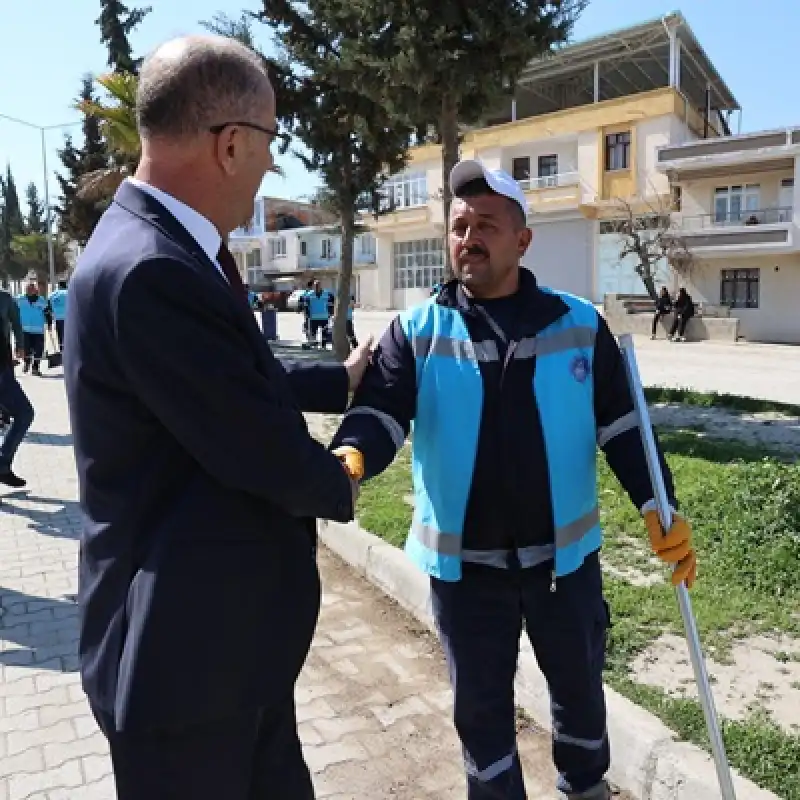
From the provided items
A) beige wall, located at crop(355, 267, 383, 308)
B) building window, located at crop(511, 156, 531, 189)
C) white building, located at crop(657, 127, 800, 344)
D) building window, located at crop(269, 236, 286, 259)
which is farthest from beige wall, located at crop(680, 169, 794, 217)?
building window, located at crop(269, 236, 286, 259)

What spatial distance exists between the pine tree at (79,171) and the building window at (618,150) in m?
20.4

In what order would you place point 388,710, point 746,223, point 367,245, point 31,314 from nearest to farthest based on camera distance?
1. point 388,710
2. point 31,314
3. point 746,223
4. point 367,245

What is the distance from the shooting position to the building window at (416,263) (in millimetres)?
40625

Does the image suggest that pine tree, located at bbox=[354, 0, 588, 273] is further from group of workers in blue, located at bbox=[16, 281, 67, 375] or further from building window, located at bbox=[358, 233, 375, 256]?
building window, located at bbox=[358, 233, 375, 256]

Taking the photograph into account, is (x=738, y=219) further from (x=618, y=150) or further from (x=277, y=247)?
(x=277, y=247)

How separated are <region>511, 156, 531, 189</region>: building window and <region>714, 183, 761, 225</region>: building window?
9472 mm

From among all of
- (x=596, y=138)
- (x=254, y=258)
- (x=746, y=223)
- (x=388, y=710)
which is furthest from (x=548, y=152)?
(x=388, y=710)

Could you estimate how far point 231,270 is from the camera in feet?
5.26

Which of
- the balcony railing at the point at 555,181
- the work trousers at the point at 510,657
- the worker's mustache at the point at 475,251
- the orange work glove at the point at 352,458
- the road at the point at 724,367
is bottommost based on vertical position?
the road at the point at 724,367

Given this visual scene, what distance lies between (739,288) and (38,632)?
2868cm

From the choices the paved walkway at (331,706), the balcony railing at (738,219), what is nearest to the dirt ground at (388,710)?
the paved walkway at (331,706)

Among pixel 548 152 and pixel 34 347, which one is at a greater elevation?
pixel 548 152

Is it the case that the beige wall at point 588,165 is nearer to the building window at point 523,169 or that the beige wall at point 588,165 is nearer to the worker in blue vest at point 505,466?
the building window at point 523,169

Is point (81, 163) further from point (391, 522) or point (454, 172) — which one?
point (454, 172)
